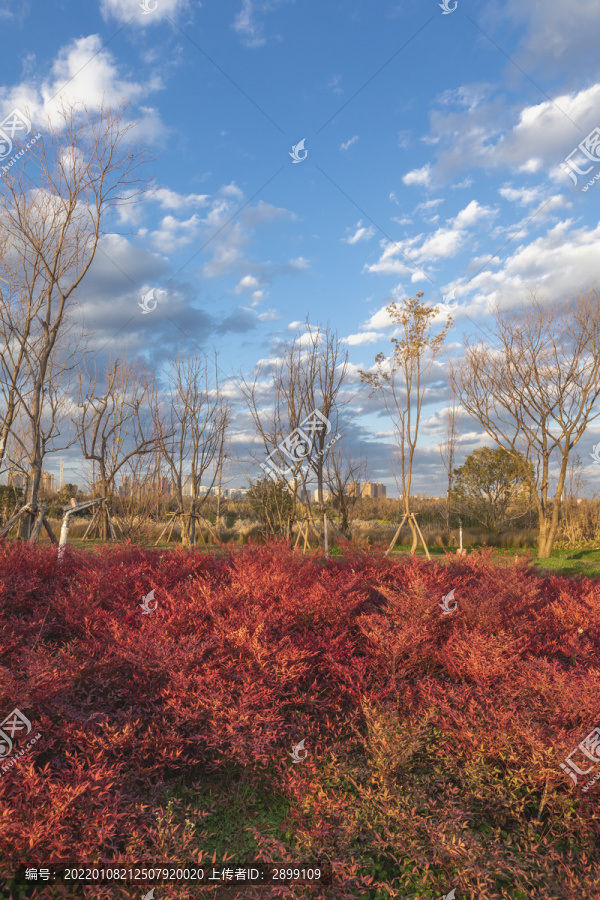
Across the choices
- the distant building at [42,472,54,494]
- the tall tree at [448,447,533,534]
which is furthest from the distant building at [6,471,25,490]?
the tall tree at [448,447,533,534]

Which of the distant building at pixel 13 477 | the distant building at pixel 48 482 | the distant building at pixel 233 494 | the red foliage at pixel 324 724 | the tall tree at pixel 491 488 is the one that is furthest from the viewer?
the distant building at pixel 233 494

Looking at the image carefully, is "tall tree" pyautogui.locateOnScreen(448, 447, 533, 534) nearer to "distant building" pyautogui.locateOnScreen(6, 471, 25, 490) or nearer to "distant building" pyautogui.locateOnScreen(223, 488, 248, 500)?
"distant building" pyautogui.locateOnScreen(223, 488, 248, 500)

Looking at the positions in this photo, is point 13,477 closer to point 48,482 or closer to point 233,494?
point 48,482

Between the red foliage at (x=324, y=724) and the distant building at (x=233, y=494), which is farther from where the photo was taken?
the distant building at (x=233, y=494)

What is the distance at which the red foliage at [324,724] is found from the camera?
205cm

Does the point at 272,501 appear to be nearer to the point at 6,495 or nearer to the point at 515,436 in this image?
the point at 515,436

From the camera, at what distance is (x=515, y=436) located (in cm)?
1356

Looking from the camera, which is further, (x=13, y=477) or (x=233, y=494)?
(x=233, y=494)

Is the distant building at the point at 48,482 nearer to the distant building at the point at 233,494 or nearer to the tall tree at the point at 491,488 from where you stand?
the distant building at the point at 233,494

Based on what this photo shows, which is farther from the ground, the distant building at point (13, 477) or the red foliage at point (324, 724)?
the distant building at point (13, 477)

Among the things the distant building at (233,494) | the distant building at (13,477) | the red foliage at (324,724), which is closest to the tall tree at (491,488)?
the distant building at (233,494)

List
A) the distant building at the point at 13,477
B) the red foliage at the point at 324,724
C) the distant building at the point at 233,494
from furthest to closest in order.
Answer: the distant building at the point at 233,494 → the distant building at the point at 13,477 → the red foliage at the point at 324,724

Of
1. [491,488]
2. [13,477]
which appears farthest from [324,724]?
[491,488]

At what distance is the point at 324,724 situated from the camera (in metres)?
2.95
